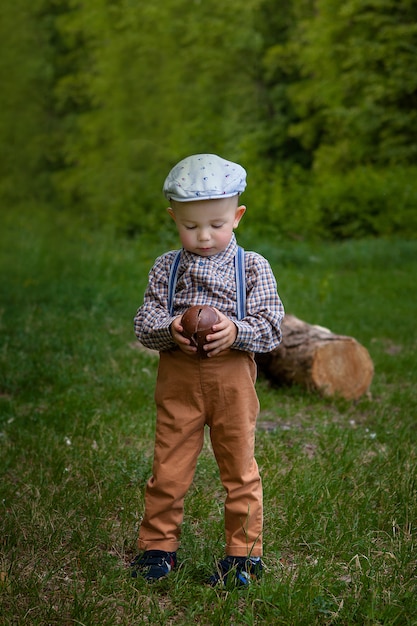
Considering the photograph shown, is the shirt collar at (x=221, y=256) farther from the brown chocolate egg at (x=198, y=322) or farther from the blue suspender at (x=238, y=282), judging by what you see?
the brown chocolate egg at (x=198, y=322)

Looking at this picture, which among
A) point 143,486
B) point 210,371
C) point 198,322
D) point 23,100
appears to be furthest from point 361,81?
point 198,322

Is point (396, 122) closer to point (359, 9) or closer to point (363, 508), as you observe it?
point (359, 9)

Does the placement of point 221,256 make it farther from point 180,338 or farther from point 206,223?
point 180,338

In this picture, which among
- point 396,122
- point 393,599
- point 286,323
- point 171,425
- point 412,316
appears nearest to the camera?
point 393,599

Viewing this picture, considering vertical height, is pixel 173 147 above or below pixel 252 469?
below

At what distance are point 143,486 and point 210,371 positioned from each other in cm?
121

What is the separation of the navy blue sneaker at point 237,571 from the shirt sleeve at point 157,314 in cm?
85

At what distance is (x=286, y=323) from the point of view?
6348 millimetres

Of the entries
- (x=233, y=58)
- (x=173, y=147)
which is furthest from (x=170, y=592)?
(x=233, y=58)

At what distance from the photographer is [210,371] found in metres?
2.96

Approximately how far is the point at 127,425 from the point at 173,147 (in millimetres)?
15486

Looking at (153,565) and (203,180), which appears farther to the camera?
(153,565)

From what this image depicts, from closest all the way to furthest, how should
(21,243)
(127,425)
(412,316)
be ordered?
(127,425) → (412,316) → (21,243)

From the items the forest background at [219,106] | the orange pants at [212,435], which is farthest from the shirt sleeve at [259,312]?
the forest background at [219,106]
